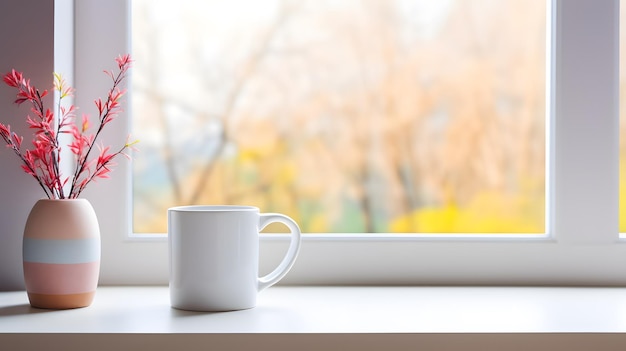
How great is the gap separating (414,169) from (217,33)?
0.59 m

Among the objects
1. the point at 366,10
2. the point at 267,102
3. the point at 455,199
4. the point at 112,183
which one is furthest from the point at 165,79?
the point at 455,199

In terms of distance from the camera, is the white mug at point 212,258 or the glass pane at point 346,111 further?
the glass pane at point 346,111

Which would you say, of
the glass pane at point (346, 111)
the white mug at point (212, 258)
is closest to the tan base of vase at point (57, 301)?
the white mug at point (212, 258)

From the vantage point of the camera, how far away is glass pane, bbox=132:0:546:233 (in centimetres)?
144

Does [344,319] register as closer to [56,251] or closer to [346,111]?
[56,251]

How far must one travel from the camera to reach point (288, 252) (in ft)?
2.95

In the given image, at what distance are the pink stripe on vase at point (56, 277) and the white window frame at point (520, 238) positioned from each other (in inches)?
7.7

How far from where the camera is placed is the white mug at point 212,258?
0.83m

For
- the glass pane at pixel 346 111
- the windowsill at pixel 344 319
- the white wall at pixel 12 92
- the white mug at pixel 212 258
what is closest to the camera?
the windowsill at pixel 344 319

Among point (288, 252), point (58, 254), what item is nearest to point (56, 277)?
point (58, 254)

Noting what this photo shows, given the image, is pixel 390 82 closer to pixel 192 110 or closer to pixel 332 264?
pixel 192 110

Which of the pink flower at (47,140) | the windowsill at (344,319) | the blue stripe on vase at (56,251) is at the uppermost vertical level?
the pink flower at (47,140)

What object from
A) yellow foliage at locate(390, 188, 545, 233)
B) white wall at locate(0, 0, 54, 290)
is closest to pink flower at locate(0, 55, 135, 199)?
white wall at locate(0, 0, 54, 290)

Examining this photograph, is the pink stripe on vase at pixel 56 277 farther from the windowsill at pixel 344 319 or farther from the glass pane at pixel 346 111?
the glass pane at pixel 346 111
